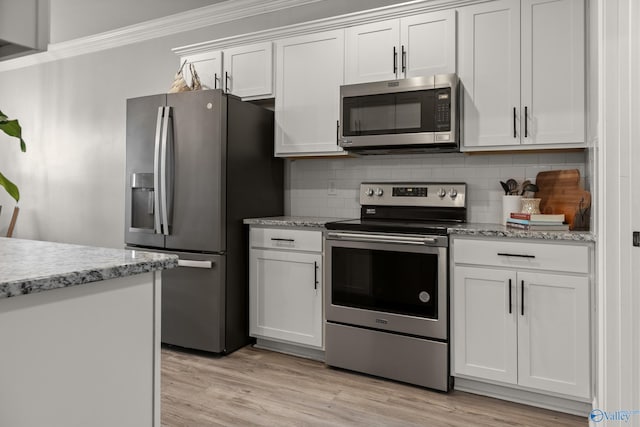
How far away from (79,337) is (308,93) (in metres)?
2.53

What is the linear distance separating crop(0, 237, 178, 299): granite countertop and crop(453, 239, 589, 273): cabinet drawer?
5.75 feet

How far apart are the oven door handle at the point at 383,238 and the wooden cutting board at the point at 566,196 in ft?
2.53

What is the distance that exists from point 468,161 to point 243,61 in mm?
1832

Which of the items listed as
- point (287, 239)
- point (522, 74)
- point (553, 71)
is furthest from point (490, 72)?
point (287, 239)

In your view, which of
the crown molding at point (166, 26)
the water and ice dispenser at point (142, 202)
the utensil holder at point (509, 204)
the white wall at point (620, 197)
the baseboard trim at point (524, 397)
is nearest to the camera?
the white wall at point (620, 197)

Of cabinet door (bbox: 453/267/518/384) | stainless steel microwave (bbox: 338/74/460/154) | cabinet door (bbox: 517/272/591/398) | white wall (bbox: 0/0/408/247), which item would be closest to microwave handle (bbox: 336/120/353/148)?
stainless steel microwave (bbox: 338/74/460/154)

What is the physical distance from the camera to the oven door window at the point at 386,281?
100 inches

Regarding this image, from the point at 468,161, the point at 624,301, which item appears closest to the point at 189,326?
the point at 468,161

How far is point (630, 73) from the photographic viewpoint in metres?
1.59

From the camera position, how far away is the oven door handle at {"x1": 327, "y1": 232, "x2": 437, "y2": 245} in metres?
2.52

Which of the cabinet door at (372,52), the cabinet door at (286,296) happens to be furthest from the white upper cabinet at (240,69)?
the cabinet door at (286,296)

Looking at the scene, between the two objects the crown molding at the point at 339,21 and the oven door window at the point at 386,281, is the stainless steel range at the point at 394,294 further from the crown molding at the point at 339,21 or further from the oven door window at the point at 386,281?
the crown molding at the point at 339,21

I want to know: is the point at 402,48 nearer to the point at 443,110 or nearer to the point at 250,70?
the point at 443,110

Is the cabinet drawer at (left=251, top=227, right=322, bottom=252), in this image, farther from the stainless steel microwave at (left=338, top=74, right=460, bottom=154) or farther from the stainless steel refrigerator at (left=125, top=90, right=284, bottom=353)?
the stainless steel microwave at (left=338, top=74, right=460, bottom=154)
